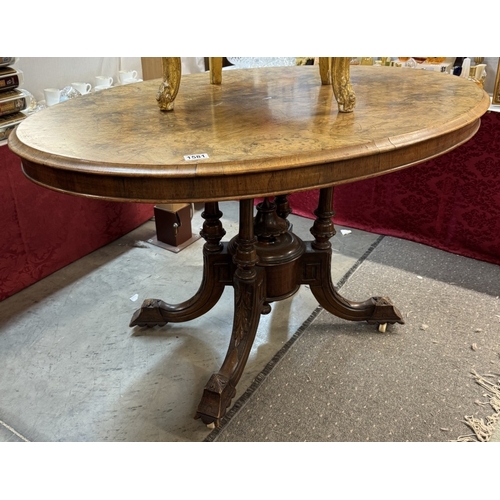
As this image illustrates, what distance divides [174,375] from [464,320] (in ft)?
3.84

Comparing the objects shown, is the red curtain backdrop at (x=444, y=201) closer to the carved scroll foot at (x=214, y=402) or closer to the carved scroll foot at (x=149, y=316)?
the carved scroll foot at (x=149, y=316)

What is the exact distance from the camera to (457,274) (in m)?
2.32

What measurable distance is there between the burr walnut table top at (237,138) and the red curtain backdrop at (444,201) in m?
0.81

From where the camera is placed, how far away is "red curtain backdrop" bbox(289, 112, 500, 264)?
7.46 ft

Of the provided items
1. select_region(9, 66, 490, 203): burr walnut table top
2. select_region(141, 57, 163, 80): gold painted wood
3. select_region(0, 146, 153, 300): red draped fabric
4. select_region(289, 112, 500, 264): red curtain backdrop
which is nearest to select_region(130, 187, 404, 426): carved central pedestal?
select_region(9, 66, 490, 203): burr walnut table top

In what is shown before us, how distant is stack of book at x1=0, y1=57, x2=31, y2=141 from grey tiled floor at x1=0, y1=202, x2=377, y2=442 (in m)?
0.73

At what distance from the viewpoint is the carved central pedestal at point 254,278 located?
1.52 m

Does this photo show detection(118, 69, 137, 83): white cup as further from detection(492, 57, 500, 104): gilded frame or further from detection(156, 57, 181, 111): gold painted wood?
detection(492, 57, 500, 104): gilded frame

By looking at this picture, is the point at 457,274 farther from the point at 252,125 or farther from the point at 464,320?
the point at 252,125

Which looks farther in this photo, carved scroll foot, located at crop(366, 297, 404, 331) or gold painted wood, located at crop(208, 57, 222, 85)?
carved scroll foot, located at crop(366, 297, 404, 331)

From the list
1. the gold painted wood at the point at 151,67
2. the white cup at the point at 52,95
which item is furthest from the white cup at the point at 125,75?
the white cup at the point at 52,95

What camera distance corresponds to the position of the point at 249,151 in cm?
103

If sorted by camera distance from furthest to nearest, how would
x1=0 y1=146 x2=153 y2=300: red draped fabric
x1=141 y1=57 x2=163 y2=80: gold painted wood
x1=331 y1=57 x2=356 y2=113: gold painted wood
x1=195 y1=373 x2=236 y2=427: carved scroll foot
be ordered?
x1=141 y1=57 x2=163 y2=80: gold painted wood → x1=0 y1=146 x2=153 y2=300: red draped fabric → x1=195 y1=373 x2=236 y2=427: carved scroll foot → x1=331 y1=57 x2=356 y2=113: gold painted wood

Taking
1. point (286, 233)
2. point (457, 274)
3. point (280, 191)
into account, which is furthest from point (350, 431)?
point (457, 274)
